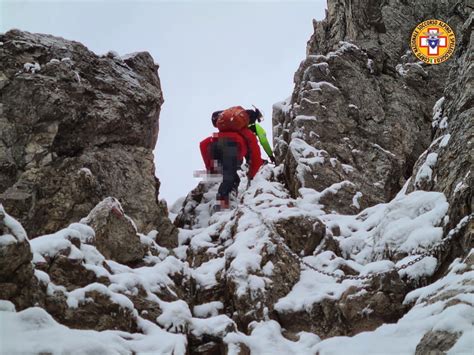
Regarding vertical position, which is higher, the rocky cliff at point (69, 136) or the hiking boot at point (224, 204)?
the rocky cliff at point (69, 136)

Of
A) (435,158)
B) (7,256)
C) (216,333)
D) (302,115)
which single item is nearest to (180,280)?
(216,333)

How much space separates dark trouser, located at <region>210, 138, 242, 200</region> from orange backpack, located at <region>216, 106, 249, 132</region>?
1.42 ft

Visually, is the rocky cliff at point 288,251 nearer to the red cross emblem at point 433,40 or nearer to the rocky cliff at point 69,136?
the rocky cliff at point 69,136

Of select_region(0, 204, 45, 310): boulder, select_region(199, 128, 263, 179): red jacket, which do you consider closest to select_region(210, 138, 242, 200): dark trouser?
select_region(199, 128, 263, 179): red jacket

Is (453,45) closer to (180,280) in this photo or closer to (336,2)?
(336,2)

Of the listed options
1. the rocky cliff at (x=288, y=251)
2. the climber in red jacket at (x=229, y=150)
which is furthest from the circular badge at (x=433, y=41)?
the climber in red jacket at (x=229, y=150)

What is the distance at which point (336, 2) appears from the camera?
2156 cm

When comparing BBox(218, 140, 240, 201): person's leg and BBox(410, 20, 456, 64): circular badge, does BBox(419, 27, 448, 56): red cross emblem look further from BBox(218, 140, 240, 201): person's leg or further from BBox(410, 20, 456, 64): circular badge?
BBox(218, 140, 240, 201): person's leg

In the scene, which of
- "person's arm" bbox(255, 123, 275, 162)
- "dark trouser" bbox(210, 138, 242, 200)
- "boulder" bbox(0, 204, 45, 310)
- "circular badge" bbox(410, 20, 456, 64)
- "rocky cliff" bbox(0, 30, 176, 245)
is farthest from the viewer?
"circular badge" bbox(410, 20, 456, 64)

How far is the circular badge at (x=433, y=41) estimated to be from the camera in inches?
738

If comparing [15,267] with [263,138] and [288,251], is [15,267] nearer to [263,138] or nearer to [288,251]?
[288,251]

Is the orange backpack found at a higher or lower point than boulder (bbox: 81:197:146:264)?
higher

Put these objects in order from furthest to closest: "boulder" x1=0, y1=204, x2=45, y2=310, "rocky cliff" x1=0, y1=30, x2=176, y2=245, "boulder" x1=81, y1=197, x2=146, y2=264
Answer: "rocky cliff" x1=0, y1=30, x2=176, y2=245
"boulder" x1=81, y1=197, x2=146, y2=264
"boulder" x1=0, y1=204, x2=45, y2=310

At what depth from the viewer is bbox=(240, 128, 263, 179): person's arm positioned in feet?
49.6
